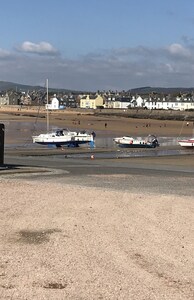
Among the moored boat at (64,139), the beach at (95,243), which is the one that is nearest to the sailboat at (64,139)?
the moored boat at (64,139)

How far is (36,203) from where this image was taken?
12.5 metres

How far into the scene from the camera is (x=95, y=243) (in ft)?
29.4

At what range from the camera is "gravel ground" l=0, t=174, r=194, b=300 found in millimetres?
6734

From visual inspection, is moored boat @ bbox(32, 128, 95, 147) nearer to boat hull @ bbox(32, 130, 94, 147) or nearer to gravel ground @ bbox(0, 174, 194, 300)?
boat hull @ bbox(32, 130, 94, 147)

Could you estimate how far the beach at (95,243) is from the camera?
6742 millimetres

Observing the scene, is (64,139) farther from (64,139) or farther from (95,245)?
(95,245)

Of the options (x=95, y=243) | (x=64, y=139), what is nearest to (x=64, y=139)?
(x=64, y=139)

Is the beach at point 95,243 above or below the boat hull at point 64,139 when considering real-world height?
above

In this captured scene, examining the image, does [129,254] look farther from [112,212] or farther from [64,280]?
[112,212]

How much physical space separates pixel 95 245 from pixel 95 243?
0.41 ft

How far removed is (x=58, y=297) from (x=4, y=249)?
2268 millimetres

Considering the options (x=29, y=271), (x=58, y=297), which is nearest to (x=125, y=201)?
(x=29, y=271)

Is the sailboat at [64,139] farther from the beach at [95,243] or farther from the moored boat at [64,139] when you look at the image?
the beach at [95,243]

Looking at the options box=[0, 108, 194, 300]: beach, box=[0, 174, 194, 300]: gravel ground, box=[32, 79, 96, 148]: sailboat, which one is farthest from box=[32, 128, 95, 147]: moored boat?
box=[0, 174, 194, 300]: gravel ground
